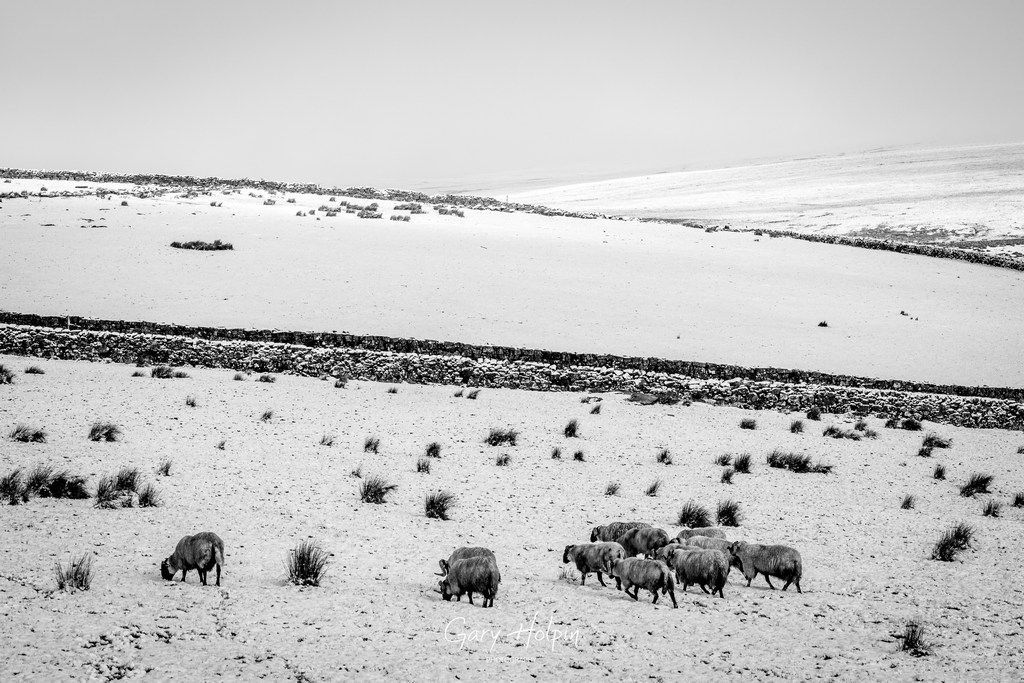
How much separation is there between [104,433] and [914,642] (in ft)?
41.9

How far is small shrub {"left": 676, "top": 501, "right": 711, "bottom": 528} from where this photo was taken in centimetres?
1138

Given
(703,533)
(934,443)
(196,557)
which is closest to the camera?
(196,557)

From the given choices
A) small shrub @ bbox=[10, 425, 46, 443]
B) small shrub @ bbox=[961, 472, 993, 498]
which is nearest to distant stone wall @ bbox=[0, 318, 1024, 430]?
small shrub @ bbox=[961, 472, 993, 498]

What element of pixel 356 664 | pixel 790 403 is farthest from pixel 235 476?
pixel 790 403

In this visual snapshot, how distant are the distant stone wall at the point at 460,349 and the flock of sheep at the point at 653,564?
493 inches

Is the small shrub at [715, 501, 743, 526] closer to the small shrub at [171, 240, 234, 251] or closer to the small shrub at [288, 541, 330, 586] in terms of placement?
the small shrub at [288, 541, 330, 586]

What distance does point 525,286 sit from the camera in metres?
29.7

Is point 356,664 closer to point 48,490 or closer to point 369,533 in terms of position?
point 369,533

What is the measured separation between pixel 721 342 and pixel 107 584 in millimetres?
20104

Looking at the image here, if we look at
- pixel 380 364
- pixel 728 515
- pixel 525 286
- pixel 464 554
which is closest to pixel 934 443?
pixel 728 515

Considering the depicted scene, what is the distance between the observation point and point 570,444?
16.4 metres

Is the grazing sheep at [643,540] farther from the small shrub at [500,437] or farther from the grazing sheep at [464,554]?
the small shrub at [500,437]

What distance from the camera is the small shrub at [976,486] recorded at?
1388 cm

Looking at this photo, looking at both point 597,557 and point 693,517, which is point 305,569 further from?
point 693,517
